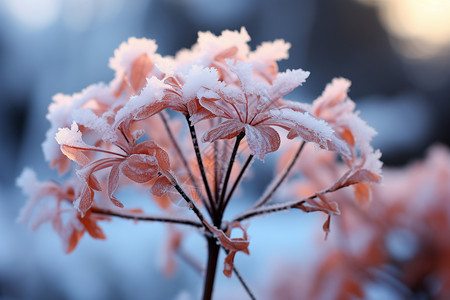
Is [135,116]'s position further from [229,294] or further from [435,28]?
[435,28]

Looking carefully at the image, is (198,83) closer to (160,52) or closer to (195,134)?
(195,134)

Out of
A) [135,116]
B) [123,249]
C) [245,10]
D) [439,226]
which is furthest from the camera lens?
[245,10]

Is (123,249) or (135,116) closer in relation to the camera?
(135,116)

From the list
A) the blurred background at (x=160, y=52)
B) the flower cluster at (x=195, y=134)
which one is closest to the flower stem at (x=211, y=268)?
the flower cluster at (x=195, y=134)

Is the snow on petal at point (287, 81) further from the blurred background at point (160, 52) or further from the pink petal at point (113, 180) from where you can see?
the blurred background at point (160, 52)

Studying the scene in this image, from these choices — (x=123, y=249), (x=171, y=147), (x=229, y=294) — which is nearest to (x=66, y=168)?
(x=171, y=147)

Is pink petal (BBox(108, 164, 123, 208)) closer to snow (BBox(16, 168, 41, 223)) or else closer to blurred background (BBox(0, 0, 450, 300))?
snow (BBox(16, 168, 41, 223))

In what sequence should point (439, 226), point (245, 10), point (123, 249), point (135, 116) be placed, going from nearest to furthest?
point (135, 116)
point (439, 226)
point (123, 249)
point (245, 10)
